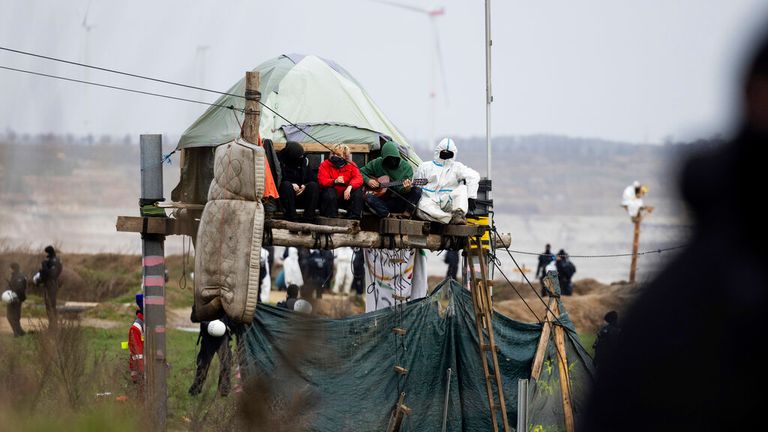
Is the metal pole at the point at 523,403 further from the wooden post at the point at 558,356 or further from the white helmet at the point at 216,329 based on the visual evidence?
the white helmet at the point at 216,329

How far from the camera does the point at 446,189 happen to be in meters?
13.9

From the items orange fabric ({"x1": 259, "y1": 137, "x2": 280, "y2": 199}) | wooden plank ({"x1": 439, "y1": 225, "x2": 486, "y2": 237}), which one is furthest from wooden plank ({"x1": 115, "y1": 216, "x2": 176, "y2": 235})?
wooden plank ({"x1": 439, "y1": 225, "x2": 486, "y2": 237})

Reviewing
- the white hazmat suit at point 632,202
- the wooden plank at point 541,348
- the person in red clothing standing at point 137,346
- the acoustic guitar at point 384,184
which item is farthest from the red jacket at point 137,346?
the white hazmat suit at point 632,202

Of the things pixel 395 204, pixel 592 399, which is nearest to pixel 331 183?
pixel 395 204

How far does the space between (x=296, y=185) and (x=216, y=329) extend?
2.84 metres

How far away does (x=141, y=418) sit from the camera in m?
8.74

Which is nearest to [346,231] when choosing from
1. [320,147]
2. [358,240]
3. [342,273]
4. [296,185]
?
[358,240]

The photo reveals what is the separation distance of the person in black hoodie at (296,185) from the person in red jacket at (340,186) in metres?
0.13

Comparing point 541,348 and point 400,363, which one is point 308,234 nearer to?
point 400,363

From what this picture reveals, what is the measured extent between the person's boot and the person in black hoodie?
178 centimetres

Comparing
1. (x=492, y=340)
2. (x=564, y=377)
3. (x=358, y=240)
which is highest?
(x=358, y=240)

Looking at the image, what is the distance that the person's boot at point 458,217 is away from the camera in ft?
45.6

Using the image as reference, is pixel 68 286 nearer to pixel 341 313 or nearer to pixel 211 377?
pixel 341 313

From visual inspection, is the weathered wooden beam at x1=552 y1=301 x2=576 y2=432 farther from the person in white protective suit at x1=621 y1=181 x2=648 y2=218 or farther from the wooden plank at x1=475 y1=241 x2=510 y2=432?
the person in white protective suit at x1=621 y1=181 x2=648 y2=218
